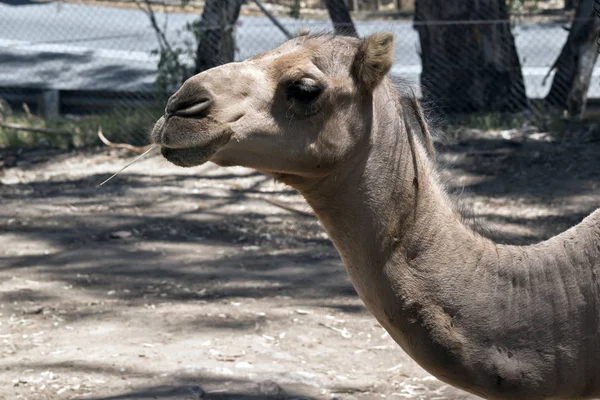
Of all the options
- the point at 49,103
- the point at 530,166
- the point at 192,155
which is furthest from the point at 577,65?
the point at 192,155

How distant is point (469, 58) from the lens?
1173cm

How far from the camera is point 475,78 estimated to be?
38.7 ft

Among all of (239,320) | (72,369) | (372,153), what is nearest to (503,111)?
(239,320)

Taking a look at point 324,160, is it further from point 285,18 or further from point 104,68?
point 285,18

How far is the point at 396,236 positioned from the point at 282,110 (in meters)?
0.62

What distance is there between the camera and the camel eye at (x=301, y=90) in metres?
3.54

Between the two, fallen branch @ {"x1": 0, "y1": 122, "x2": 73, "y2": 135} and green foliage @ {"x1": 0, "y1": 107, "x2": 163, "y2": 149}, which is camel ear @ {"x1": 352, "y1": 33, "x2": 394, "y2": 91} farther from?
fallen branch @ {"x1": 0, "y1": 122, "x2": 73, "y2": 135}

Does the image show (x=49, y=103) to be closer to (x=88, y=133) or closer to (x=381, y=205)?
(x=88, y=133)

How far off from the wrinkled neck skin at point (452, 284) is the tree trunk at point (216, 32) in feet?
27.4

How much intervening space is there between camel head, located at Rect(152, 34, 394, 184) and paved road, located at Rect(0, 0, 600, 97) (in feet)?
34.0

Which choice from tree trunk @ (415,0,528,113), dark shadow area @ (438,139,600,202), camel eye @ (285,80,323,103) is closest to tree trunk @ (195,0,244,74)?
tree trunk @ (415,0,528,113)

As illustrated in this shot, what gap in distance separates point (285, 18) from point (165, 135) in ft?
54.3

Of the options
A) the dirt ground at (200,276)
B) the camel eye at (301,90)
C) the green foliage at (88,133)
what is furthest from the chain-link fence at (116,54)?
the camel eye at (301,90)

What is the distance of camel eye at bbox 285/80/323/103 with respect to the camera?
3.54 m
